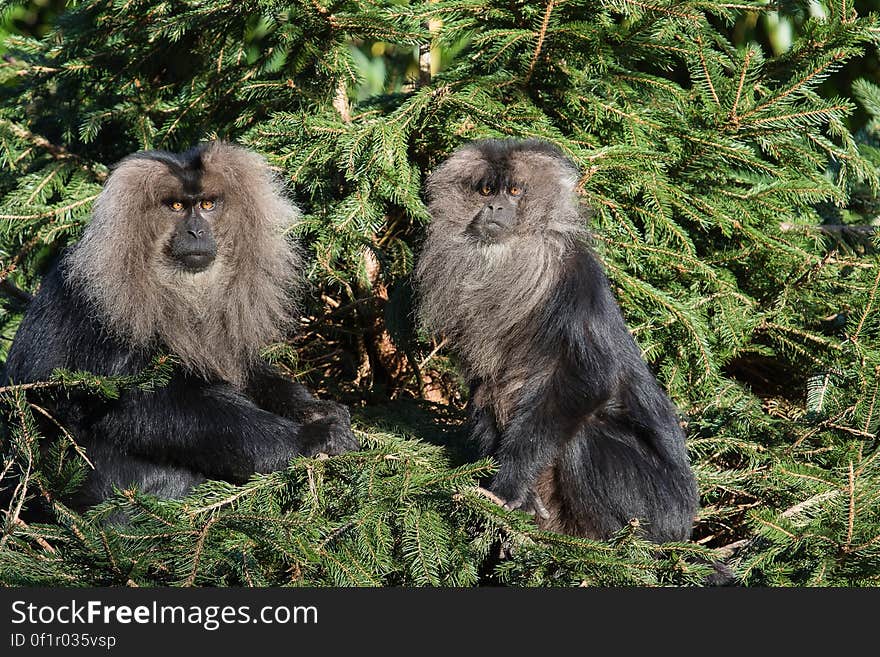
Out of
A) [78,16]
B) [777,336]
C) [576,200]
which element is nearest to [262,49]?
[78,16]

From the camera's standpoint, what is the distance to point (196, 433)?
317cm

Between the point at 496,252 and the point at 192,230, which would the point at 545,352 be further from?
the point at 192,230

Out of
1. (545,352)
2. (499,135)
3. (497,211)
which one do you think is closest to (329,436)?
(545,352)

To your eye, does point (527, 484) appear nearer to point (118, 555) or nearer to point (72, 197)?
point (118, 555)

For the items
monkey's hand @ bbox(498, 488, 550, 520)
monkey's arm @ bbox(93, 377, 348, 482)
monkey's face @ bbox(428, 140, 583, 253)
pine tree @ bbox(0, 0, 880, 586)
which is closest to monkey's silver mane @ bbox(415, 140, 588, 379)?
monkey's face @ bbox(428, 140, 583, 253)

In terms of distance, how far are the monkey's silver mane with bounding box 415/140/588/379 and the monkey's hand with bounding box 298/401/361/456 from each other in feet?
1.66

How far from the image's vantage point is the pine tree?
3.05 metres

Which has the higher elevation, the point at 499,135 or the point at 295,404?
the point at 499,135

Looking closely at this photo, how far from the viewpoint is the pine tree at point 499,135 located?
3055mm

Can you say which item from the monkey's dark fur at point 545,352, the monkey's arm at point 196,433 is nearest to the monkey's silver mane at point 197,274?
the monkey's arm at point 196,433

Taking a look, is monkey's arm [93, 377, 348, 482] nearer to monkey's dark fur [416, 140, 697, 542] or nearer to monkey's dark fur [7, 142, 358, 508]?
monkey's dark fur [7, 142, 358, 508]

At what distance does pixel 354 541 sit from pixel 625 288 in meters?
1.73

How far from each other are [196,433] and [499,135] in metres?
1.58

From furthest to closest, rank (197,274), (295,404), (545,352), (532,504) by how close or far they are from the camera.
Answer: (295,404) < (197,274) < (545,352) < (532,504)
